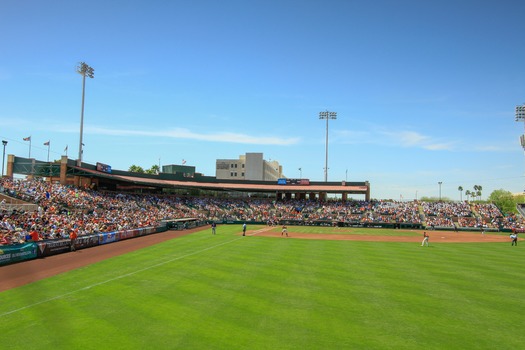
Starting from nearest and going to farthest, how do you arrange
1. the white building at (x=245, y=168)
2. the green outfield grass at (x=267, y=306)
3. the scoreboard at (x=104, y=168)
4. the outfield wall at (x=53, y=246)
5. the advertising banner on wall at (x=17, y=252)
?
1. the green outfield grass at (x=267, y=306)
2. the advertising banner on wall at (x=17, y=252)
3. the outfield wall at (x=53, y=246)
4. the scoreboard at (x=104, y=168)
5. the white building at (x=245, y=168)

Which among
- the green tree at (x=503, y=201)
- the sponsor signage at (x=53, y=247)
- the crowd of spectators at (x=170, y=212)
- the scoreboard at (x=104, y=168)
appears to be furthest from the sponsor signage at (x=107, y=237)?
the green tree at (x=503, y=201)

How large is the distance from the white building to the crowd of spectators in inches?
1037

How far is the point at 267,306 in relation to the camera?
14.5 m

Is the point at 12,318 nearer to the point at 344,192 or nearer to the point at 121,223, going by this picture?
the point at 121,223

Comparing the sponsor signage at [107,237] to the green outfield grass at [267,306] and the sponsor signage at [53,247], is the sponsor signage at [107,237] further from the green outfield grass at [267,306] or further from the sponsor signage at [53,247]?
the green outfield grass at [267,306]

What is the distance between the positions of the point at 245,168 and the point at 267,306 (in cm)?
9458

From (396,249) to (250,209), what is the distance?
44599 millimetres

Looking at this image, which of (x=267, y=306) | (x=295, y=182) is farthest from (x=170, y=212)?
(x=267, y=306)

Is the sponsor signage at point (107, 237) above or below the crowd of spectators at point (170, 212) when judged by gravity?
below

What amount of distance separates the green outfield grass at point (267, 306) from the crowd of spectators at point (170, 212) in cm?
1072

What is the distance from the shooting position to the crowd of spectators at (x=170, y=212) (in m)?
30.4

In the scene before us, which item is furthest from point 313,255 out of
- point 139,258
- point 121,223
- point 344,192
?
point 344,192

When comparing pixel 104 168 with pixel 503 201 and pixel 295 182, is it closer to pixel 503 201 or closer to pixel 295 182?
pixel 295 182

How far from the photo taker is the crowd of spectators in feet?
99.8
